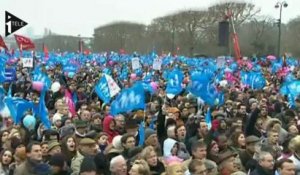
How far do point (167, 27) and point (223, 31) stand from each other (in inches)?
2115

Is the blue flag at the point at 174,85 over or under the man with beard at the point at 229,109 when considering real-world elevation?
over

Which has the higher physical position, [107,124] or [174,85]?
[174,85]

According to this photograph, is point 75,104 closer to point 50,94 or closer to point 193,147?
point 50,94

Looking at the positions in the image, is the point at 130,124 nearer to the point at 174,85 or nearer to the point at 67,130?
the point at 67,130

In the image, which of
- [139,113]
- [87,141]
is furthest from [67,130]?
[139,113]

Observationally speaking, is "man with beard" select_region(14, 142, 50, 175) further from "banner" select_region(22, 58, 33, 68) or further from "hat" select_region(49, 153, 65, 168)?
"banner" select_region(22, 58, 33, 68)

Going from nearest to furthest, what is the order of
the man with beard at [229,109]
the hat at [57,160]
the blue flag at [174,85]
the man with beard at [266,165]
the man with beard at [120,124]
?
the man with beard at [266,165] → the hat at [57,160] → the man with beard at [120,124] → the man with beard at [229,109] → the blue flag at [174,85]

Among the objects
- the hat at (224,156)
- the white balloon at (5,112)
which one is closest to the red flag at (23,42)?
the white balloon at (5,112)

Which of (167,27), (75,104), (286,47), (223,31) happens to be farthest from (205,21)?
(75,104)

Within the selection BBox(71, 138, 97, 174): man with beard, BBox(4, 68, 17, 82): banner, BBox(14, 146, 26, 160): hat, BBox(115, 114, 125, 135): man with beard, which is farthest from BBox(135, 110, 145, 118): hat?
BBox(4, 68, 17, 82): banner

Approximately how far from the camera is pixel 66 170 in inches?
259

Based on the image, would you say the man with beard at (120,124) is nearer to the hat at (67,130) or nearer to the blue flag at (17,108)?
the hat at (67,130)

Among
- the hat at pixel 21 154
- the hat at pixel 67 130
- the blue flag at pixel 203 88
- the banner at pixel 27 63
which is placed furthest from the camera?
the banner at pixel 27 63

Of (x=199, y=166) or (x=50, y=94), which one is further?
(x=50, y=94)
